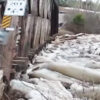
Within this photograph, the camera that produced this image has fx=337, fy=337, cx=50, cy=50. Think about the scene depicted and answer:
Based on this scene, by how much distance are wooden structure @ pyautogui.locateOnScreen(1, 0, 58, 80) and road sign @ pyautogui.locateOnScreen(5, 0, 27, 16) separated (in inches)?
13.5

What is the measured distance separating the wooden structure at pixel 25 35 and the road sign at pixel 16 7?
342mm

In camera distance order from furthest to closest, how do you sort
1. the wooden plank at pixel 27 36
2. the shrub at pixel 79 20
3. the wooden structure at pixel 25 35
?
the shrub at pixel 79 20 < the wooden plank at pixel 27 36 < the wooden structure at pixel 25 35

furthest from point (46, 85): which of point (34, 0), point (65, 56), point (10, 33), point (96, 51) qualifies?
point (96, 51)

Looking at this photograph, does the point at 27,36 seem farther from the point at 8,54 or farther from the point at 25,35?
the point at 8,54

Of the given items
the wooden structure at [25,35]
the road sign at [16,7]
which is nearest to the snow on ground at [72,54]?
the wooden structure at [25,35]

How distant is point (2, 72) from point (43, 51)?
584 cm

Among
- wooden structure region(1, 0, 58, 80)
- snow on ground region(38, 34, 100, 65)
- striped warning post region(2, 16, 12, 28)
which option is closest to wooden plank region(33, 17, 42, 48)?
wooden structure region(1, 0, 58, 80)

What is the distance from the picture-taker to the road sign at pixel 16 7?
5663 millimetres

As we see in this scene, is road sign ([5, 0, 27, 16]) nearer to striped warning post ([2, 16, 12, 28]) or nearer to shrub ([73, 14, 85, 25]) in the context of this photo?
striped warning post ([2, 16, 12, 28])

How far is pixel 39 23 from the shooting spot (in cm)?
1030

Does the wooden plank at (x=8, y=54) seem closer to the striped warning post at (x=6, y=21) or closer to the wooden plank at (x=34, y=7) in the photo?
the striped warning post at (x=6, y=21)

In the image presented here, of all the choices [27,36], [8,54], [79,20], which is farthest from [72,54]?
[79,20]

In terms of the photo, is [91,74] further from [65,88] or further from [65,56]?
[65,56]

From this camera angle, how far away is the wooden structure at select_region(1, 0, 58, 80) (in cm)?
597
